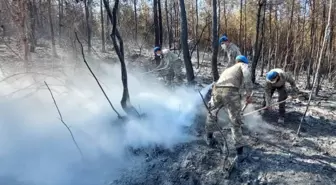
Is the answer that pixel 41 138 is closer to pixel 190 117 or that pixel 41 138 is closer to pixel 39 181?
pixel 39 181

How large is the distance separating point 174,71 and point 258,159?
15.9ft

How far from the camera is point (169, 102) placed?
298 inches

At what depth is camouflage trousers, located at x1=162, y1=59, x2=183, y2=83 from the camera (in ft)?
30.5

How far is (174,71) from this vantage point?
30.7ft

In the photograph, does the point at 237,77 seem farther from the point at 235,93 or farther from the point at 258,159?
the point at 258,159

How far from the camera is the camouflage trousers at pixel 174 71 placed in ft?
30.5

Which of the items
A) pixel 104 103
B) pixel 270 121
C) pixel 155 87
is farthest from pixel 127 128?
pixel 155 87

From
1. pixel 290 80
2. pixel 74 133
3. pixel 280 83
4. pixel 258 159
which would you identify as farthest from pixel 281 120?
pixel 74 133

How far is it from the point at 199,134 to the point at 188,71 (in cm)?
342

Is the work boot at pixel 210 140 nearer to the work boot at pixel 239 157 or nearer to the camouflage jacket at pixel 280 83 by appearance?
the work boot at pixel 239 157

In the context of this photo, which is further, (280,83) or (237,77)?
(280,83)

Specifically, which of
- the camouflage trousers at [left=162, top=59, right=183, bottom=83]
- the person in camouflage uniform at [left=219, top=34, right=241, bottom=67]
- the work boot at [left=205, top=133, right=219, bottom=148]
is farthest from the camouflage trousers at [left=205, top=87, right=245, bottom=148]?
the camouflage trousers at [left=162, top=59, right=183, bottom=83]

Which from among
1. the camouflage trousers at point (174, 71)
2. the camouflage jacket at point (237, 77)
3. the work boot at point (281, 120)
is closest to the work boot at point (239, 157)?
the camouflage jacket at point (237, 77)

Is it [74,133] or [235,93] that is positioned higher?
[235,93]
